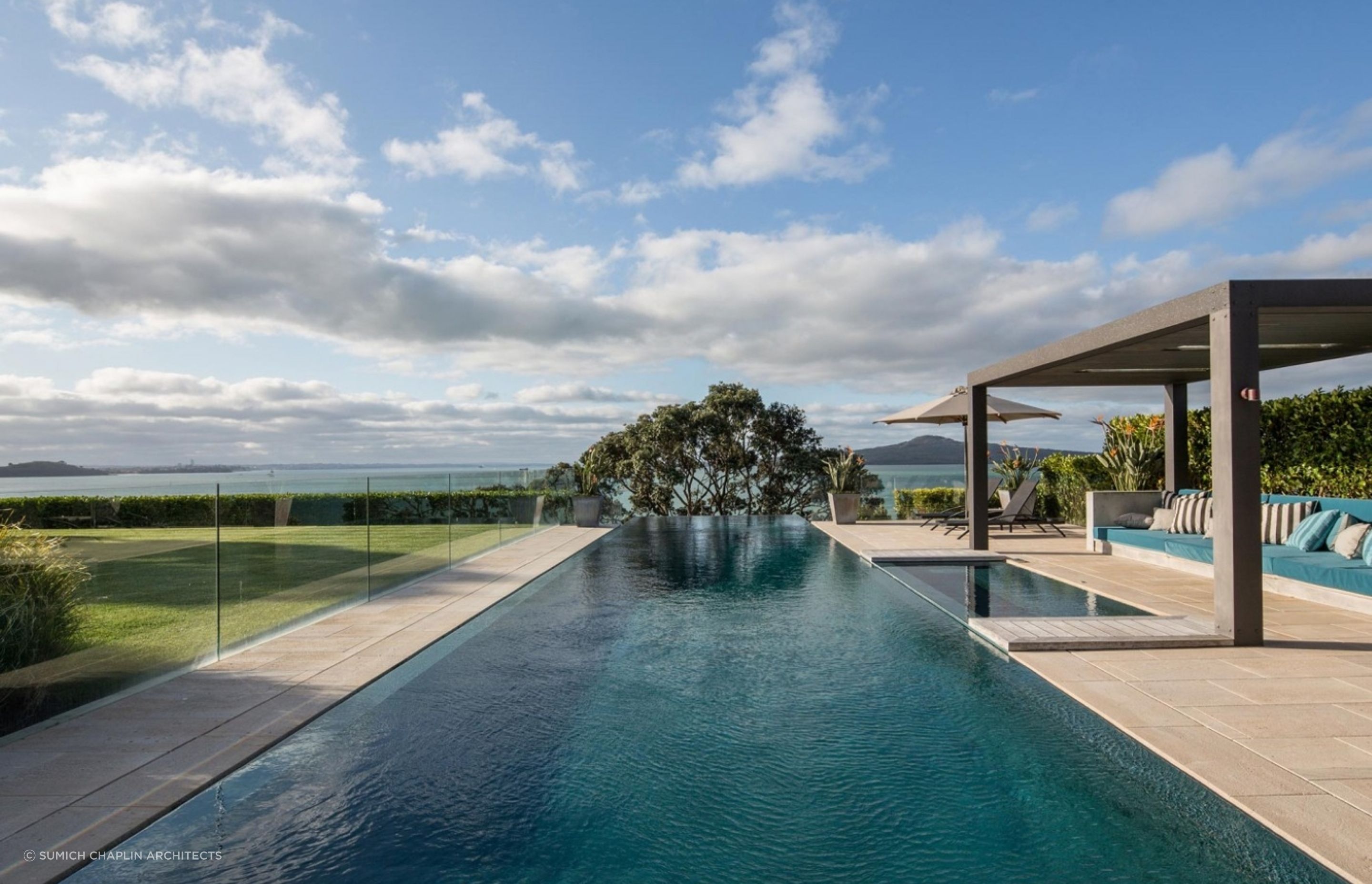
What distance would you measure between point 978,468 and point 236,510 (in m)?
9.82

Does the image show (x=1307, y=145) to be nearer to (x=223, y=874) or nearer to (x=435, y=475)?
(x=435, y=475)

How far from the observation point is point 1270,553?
757cm

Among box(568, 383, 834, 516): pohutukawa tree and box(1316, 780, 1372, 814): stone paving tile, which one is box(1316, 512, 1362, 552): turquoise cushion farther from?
box(568, 383, 834, 516): pohutukawa tree

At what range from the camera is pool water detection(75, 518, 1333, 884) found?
2594 millimetres

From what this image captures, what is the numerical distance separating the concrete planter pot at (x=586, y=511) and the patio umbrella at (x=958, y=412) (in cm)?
675

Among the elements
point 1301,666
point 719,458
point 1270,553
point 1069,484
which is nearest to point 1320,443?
point 1270,553

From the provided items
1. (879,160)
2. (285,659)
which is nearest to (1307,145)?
(879,160)

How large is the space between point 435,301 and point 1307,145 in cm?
1535

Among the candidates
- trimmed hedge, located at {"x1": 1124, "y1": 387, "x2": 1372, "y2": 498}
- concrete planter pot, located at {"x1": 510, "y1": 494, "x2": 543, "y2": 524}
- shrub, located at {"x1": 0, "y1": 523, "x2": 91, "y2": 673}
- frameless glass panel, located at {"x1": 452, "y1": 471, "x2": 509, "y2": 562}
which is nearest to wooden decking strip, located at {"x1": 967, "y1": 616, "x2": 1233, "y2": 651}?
trimmed hedge, located at {"x1": 1124, "y1": 387, "x2": 1372, "y2": 498}

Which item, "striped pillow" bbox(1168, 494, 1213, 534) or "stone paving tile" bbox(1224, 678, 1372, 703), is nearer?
"stone paving tile" bbox(1224, 678, 1372, 703)

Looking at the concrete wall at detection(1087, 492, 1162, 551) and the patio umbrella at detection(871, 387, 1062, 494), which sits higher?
the patio umbrella at detection(871, 387, 1062, 494)

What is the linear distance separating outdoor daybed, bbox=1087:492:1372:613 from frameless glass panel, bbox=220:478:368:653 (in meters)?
8.91

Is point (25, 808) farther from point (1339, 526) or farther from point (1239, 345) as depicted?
point (1339, 526)

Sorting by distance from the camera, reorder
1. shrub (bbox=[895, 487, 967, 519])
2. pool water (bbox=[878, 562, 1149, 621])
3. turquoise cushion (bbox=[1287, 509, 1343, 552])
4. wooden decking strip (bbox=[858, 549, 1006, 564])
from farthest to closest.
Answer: shrub (bbox=[895, 487, 967, 519])
wooden decking strip (bbox=[858, 549, 1006, 564])
turquoise cushion (bbox=[1287, 509, 1343, 552])
pool water (bbox=[878, 562, 1149, 621])
